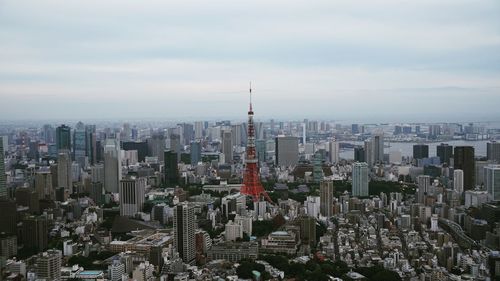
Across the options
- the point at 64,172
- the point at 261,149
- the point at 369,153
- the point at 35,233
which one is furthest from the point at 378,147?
the point at 35,233

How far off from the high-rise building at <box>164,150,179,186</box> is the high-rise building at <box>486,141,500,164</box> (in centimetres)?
640

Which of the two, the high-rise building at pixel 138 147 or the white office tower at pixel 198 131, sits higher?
the white office tower at pixel 198 131

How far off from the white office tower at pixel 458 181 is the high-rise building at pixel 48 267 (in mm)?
6681

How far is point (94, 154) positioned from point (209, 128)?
528 cm

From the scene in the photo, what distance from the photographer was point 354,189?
11.2m

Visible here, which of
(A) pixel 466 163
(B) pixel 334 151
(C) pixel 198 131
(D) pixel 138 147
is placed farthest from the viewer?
(C) pixel 198 131

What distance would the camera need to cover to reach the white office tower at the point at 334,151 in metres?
15.2

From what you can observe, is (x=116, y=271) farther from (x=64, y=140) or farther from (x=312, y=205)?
(x=64, y=140)

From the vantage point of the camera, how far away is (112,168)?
38.6 feet

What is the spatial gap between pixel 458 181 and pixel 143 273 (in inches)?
256

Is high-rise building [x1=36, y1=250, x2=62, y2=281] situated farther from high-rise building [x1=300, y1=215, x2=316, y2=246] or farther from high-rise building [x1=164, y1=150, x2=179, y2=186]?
high-rise building [x1=164, y1=150, x2=179, y2=186]

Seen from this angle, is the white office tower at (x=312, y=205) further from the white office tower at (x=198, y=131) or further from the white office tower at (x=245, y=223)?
the white office tower at (x=198, y=131)

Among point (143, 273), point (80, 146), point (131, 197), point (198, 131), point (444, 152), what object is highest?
point (198, 131)

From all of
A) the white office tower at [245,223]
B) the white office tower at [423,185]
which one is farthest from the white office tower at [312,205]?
the white office tower at [423,185]
